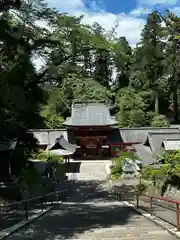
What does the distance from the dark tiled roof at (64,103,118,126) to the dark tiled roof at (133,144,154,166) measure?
20.5ft

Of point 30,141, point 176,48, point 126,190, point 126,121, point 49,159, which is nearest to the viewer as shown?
point 30,141

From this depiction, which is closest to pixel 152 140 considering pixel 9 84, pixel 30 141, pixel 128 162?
pixel 128 162

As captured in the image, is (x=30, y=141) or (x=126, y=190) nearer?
(x=30, y=141)

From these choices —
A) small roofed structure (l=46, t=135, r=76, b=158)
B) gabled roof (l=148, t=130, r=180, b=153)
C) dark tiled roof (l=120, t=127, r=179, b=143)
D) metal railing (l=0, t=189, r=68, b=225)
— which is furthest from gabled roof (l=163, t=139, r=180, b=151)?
metal railing (l=0, t=189, r=68, b=225)

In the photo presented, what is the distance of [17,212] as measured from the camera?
481 inches

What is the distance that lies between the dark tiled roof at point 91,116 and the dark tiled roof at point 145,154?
6.26 m

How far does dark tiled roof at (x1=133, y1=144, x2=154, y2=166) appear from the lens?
29522 mm

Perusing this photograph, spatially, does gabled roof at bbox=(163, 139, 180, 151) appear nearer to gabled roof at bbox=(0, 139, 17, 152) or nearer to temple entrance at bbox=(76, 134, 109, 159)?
temple entrance at bbox=(76, 134, 109, 159)

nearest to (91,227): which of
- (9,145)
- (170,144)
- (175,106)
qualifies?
(9,145)

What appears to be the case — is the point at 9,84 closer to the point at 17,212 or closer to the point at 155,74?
the point at 17,212

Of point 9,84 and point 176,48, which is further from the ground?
point 176,48

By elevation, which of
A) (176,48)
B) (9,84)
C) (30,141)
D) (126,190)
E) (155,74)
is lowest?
(126,190)

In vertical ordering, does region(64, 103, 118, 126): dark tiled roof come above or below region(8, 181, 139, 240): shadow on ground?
above

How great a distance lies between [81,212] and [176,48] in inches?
1654
